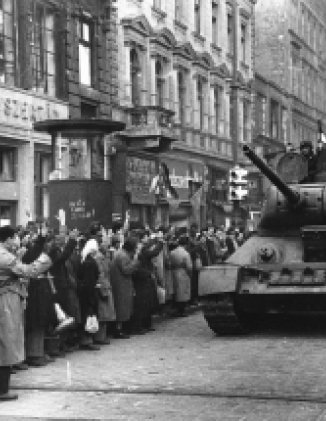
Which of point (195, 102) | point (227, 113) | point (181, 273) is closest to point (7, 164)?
point (181, 273)

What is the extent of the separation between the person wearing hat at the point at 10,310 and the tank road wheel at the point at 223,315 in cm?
472

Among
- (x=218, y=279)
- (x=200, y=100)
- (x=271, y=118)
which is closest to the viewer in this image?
(x=218, y=279)

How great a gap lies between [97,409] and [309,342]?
5069 millimetres

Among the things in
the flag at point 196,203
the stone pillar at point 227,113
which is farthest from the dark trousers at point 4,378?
the stone pillar at point 227,113

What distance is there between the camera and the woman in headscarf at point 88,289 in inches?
490

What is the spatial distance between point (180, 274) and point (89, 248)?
14.0ft

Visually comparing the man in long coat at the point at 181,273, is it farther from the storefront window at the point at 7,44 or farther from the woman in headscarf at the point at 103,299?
the storefront window at the point at 7,44

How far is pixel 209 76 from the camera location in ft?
120

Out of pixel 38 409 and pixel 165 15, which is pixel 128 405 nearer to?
pixel 38 409

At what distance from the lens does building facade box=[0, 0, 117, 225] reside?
2172cm

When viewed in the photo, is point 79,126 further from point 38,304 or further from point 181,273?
point 38,304

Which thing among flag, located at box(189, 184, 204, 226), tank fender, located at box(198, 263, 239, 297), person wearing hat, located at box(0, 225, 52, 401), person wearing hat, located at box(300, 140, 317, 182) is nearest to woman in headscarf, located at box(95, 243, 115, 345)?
tank fender, located at box(198, 263, 239, 297)

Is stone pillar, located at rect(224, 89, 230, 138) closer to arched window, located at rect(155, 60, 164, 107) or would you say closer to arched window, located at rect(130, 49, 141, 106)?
arched window, located at rect(155, 60, 164, 107)

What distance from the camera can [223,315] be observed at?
13617 millimetres
